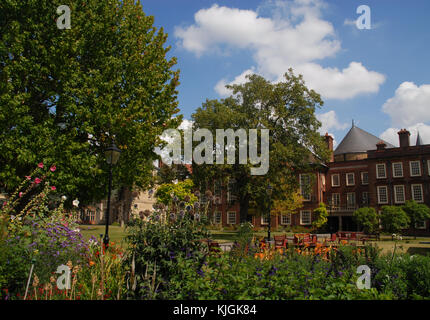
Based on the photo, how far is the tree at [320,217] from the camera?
138 feet

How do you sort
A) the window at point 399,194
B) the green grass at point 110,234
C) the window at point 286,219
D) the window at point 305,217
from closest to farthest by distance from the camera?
the green grass at point 110,234 < the window at point 399,194 < the window at point 305,217 < the window at point 286,219

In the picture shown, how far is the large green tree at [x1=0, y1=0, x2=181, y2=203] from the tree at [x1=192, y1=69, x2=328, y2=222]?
1072cm

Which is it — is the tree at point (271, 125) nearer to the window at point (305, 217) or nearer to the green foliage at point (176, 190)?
the green foliage at point (176, 190)

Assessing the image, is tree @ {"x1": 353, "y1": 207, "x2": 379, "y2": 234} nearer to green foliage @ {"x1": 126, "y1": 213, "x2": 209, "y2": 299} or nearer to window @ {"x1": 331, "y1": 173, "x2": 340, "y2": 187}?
window @ {"x1": 331, "y1": 173, "x2": 340, "y2": 187}

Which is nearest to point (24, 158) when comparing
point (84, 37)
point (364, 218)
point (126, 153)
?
point (126, 153)

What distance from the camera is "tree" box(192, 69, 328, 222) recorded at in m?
26.2

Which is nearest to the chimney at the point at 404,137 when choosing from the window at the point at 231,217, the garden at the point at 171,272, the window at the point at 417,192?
the window at the point at 417,192

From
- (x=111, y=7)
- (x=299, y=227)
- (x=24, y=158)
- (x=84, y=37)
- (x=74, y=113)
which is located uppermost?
(x=111, y=7)

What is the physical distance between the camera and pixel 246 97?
28578mm

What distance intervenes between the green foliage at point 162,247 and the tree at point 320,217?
40027mm

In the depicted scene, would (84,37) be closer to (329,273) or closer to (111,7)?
(111,7)

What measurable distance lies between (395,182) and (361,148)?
12.2m

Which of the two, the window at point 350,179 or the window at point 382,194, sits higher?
the window at point 350,179

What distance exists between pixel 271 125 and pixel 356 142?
3344 cm
